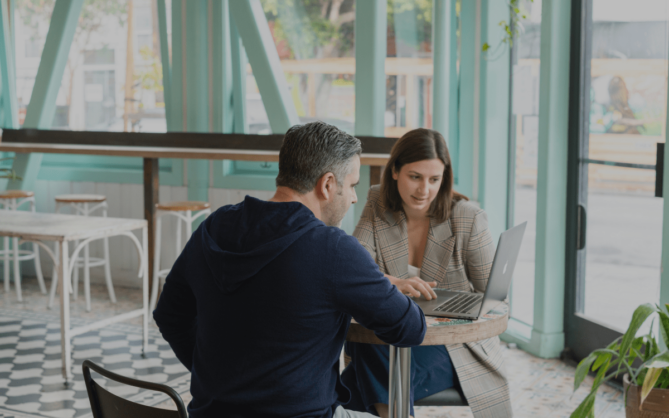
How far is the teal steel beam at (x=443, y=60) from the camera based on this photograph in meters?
4.66

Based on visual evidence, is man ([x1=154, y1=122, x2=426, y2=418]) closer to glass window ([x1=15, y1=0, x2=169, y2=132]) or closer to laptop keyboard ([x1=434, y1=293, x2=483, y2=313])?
laptop keyboard ([x1=434, y1=293, x2=483, y2=313])

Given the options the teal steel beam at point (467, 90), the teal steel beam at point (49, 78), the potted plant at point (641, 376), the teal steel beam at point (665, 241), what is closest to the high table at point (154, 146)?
the teal steel beam at point (49, 78)

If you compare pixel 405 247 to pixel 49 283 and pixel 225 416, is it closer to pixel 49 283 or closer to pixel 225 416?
pixel 225 416

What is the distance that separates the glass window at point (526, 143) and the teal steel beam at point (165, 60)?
2.86 meters

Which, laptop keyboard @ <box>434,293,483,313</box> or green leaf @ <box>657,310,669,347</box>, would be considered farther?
green leaf @ <box>657,310,669,347</box>

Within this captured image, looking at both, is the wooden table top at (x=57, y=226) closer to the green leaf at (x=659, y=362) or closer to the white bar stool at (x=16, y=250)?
the white bar stool at (x=16, y=250)

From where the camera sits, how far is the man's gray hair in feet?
5.29

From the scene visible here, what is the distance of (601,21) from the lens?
3.74 m

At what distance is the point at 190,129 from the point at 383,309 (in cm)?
444

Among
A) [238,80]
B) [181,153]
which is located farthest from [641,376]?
[238,80]

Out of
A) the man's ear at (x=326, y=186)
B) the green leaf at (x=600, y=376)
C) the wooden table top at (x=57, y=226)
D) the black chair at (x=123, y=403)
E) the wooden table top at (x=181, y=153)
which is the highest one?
the wooden table top at (x=181, y=153)

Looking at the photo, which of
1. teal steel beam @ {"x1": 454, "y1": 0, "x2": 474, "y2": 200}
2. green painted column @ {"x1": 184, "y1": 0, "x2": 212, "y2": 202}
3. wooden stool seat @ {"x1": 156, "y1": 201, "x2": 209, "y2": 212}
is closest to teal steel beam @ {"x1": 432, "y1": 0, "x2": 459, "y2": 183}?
teal steel beam @ {"x1": 454, "y1": 0, "x2": 474, "y2": 200}

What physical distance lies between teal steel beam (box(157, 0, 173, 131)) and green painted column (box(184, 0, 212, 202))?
193mm

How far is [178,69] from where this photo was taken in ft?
18.6
